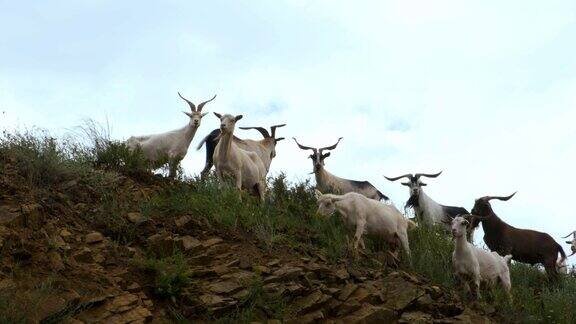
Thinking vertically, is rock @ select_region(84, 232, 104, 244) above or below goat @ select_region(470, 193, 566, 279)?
above

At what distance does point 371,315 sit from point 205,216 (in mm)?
2729

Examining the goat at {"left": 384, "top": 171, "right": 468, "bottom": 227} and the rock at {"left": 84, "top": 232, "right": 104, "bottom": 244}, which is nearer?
the rock at {"left": 84, "top": 232, "right": 104, "bottom": 244}

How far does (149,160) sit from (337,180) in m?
5.12

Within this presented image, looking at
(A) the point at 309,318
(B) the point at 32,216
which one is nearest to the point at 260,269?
(A) the point at 309,318

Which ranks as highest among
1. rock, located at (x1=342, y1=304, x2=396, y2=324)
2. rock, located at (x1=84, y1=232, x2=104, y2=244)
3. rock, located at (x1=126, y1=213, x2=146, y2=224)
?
rock, located at (x1=126, y1=213, x2=146, y2=224)

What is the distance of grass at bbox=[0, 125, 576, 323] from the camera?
9250 mm

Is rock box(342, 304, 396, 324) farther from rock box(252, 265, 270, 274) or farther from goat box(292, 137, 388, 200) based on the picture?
goat box(292, 137, 388, 200)

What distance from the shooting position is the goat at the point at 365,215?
1230 centimetres

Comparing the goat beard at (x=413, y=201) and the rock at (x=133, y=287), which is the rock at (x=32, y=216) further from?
the goat beard at (x=413, y=201)

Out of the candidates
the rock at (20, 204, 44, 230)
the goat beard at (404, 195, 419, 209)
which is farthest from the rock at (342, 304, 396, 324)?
the goat beard at (404, 195, 419, 209)

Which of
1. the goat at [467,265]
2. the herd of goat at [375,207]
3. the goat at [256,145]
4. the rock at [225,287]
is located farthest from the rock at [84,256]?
the goat at [256,145]

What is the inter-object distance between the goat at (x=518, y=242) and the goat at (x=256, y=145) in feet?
15.4

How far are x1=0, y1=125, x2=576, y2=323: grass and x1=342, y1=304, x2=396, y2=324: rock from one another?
94 centimetres

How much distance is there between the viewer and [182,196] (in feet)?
37.6
